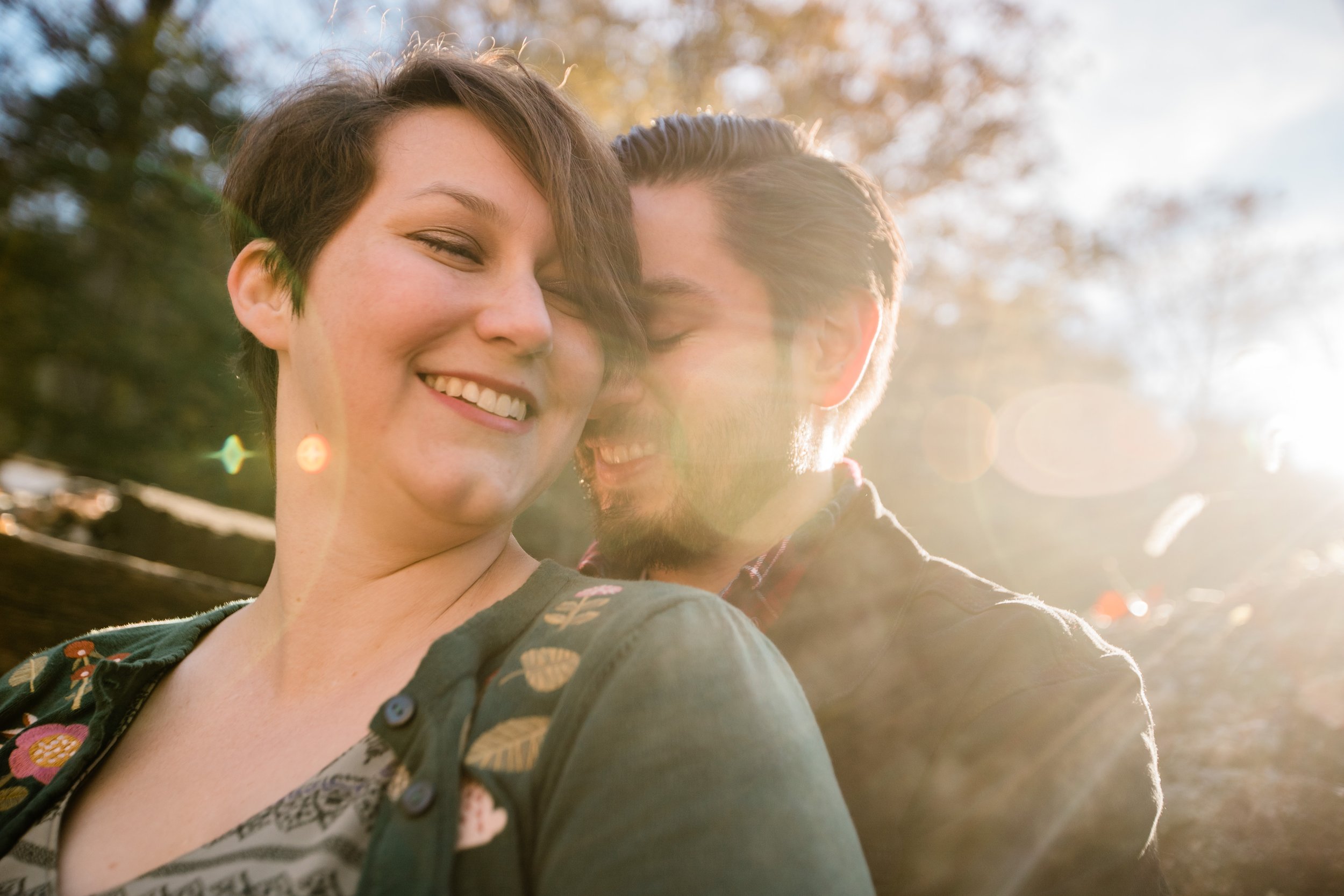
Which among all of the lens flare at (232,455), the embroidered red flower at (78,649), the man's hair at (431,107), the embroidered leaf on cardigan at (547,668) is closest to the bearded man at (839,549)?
the man's hair at (431,107)

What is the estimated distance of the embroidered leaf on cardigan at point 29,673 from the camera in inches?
69.7

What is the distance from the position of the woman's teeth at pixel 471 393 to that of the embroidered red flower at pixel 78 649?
1.16m

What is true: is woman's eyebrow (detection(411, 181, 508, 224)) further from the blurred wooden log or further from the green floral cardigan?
the blurred wooden log

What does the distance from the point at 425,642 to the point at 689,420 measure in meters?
1.26

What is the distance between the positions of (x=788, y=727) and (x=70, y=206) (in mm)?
11333

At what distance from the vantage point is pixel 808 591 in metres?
2.12

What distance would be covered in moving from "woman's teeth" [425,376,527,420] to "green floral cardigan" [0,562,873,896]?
0.40 meters

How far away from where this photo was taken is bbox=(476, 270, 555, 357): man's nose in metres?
1.42

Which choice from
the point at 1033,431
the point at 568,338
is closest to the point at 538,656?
the point at 568,338

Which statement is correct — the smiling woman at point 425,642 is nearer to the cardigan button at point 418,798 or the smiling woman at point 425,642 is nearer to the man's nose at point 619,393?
the cardigan button at point 418,798

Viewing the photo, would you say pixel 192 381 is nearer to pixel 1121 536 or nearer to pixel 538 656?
pixel 538 656

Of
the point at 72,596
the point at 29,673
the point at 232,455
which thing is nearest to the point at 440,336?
the point at 29,673

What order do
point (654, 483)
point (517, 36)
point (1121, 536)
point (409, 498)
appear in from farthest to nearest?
point (1121, 536) < point (517, 36) < point (654, 483) < point (409, 498)

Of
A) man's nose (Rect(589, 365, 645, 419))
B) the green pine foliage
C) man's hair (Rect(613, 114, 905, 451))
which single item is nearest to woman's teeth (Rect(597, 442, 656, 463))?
man's nose (Rect(589, 365, 645, 419))
